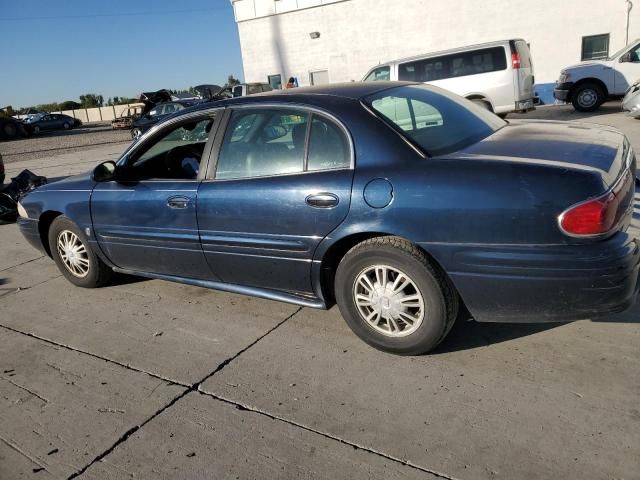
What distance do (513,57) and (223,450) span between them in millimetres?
11803

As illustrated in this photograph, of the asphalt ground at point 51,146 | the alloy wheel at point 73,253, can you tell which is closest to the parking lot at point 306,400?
the alloy wheel at point 73,253

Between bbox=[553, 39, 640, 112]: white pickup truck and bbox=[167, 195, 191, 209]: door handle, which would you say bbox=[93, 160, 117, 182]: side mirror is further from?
bbox=[553, 39, 640, 112]: white pickup truck

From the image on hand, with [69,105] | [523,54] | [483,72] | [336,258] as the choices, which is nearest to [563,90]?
[523,54]

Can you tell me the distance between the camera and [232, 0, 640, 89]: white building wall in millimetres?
17984

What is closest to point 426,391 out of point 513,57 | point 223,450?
point 223,450

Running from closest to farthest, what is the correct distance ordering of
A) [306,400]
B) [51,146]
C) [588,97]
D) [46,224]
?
[306,400] < [46,224] < [588,97] < [51,146]

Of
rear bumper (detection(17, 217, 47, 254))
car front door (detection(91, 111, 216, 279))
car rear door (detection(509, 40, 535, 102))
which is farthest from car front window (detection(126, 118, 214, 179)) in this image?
car rear door (detection(509, 40, 535, 102))

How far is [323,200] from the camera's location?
9.46ft

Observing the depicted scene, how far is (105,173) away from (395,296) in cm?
250

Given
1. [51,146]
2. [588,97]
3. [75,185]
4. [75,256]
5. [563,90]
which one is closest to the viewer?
[75,185]

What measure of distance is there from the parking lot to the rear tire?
A: 1256 cm

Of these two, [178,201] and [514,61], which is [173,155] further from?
[514,61]

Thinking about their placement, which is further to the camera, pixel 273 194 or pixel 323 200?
pixel 273 194

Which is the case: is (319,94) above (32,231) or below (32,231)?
above
